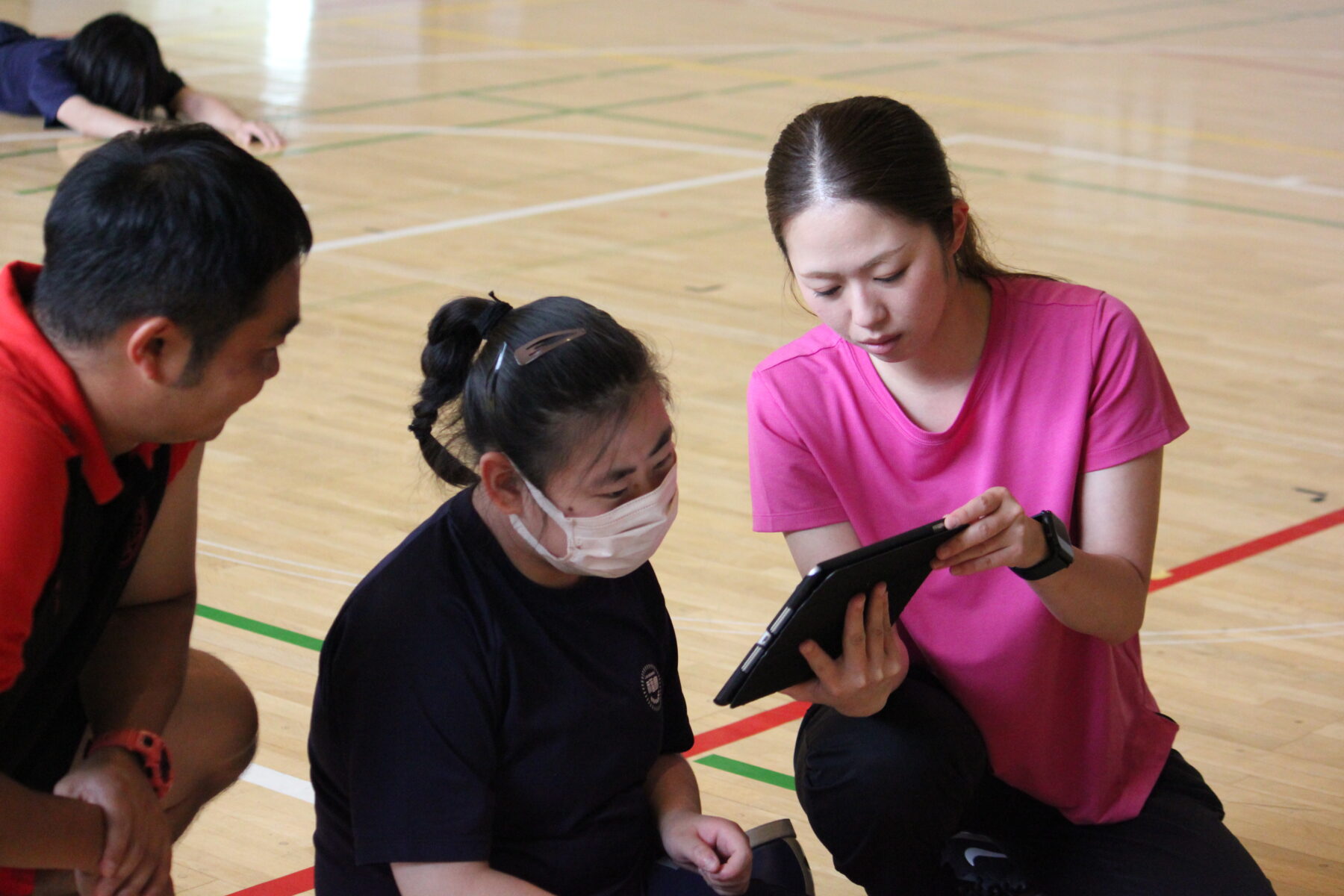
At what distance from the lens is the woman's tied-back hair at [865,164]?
1.76 meters

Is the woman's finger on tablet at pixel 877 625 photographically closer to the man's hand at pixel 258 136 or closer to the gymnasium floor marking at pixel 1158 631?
the gymnasium floor marking at pixel 1158 631

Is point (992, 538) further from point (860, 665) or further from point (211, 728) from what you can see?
point (211, 728)

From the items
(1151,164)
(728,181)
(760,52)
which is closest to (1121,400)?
(728,181)

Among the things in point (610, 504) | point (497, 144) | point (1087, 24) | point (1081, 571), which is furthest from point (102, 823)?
point (1087, 24)

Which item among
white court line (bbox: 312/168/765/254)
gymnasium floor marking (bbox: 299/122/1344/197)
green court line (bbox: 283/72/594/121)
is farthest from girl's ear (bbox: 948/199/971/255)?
green court line (bbox: 283/72/594/121)

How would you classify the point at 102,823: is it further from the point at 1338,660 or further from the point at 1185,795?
the point at 1338,660

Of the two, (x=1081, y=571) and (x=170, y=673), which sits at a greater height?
(x=1081, y=571)

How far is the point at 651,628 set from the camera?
172 cm

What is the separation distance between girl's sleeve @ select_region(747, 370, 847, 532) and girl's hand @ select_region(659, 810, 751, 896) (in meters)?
0.36

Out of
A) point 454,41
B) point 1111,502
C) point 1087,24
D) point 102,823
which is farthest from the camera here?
point 1087,24

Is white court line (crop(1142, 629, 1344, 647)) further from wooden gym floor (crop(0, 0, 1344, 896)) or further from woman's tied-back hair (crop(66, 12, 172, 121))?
woman's tied-back hair (crop(66, 12, 172, 121))

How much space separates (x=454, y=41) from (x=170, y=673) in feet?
27.4

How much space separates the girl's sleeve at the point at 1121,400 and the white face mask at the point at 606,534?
1.71ft

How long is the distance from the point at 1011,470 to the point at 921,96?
653cm
